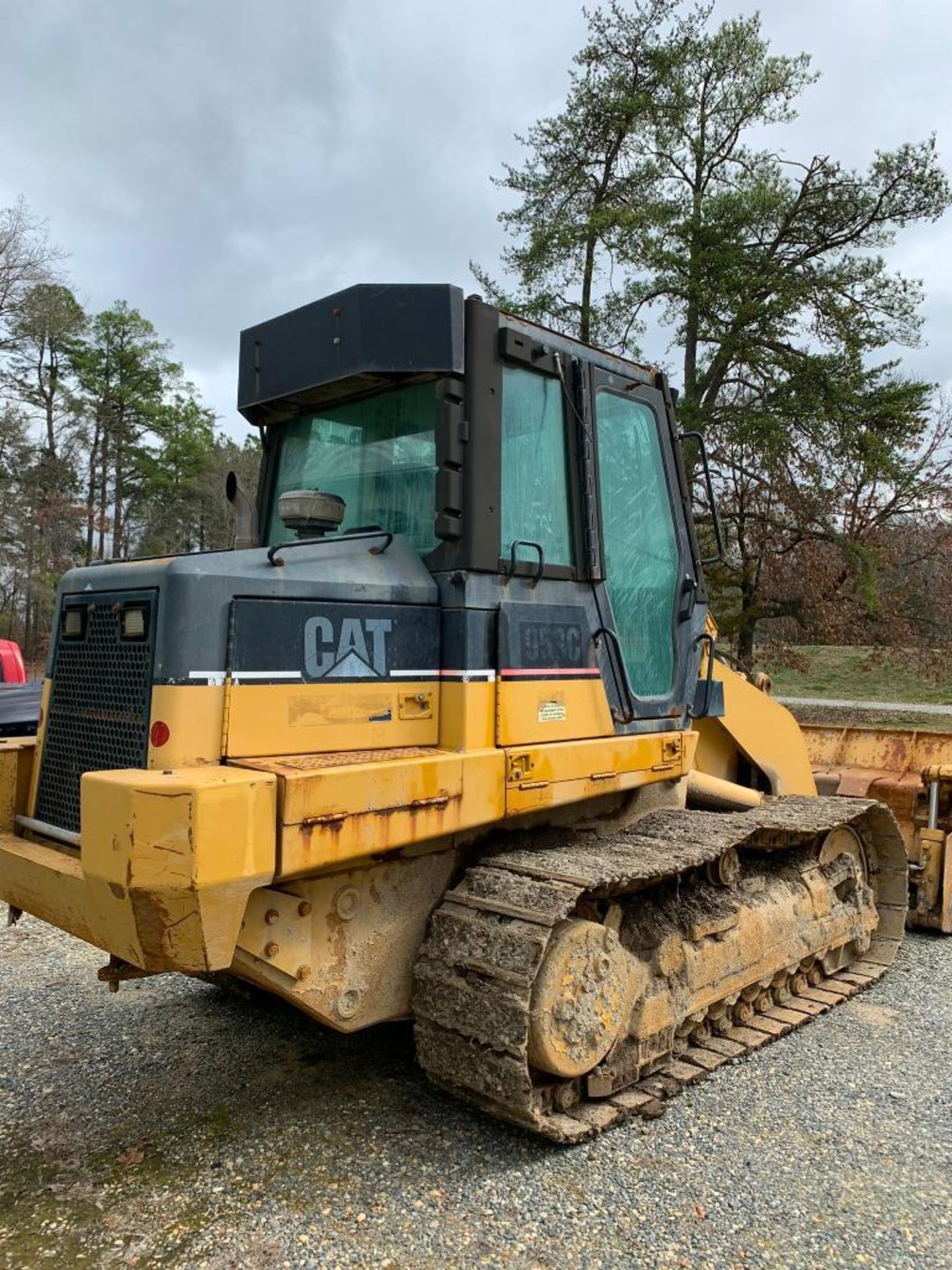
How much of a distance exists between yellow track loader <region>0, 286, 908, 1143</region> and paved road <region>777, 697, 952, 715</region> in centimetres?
1353

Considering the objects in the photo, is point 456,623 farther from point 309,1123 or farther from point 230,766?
point 309,1123

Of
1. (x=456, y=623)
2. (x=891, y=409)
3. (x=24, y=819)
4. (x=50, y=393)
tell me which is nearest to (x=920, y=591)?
(x=891, y=409)

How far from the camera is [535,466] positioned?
153 inches

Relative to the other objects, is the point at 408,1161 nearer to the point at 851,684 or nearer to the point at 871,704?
the point at 871,704

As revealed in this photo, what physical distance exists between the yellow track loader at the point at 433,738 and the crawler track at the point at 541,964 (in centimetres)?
1

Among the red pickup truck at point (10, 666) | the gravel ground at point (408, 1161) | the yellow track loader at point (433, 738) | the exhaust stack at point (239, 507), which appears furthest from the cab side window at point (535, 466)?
the red pickup truck at point (10, 666)

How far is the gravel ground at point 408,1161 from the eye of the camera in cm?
297

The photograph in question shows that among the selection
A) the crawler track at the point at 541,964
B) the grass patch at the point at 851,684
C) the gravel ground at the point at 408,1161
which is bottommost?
the gravel ground at the point at 408,1161

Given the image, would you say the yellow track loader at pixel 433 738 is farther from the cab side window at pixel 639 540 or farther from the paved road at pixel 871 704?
the paved road at pixel 871 704

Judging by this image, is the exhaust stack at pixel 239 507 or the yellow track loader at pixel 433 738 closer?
the yellow track loader at pixel 433 738

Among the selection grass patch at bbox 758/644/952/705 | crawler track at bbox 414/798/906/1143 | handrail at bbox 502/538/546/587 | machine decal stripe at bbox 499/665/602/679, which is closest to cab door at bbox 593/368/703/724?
machine decal stripe at bbox 499/665/602/679

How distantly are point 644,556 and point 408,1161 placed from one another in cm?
261

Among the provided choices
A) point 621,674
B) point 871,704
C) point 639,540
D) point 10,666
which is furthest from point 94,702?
point 871,704

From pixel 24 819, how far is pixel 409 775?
1513 millimetres
